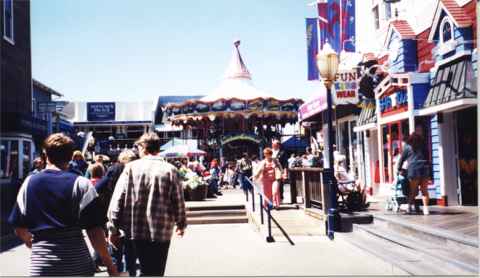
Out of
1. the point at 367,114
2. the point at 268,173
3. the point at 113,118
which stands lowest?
the point at 268,173

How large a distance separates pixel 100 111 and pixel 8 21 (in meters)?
36.0

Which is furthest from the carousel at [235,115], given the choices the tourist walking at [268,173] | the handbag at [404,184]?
the handbag at [404,184]

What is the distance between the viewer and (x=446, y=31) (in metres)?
11.5

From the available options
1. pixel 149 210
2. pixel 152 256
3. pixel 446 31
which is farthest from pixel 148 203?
pixel 446 31

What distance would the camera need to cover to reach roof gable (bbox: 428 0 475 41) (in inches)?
418

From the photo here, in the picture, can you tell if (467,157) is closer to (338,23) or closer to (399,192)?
(399,192)

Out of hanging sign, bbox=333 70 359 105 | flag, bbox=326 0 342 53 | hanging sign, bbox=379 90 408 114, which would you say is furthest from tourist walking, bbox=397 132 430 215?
flag, bbox=326 0 342 53

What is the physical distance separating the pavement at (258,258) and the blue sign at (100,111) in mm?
46000

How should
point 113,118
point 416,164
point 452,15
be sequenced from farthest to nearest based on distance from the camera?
1. point 113,118
2. point 452,15
3. point 416,164

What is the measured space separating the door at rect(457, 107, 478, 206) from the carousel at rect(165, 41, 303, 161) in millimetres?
18699

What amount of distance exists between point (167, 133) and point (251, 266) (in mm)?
50083

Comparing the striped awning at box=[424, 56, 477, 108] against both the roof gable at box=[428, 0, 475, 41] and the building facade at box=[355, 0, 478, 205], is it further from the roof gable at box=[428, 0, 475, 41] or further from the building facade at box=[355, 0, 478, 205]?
the roof gable at box=[428, 0, 475, 41]

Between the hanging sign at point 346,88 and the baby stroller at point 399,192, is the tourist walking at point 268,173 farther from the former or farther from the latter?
the hanging sign at point 346,88

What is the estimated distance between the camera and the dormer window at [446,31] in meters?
11.3
